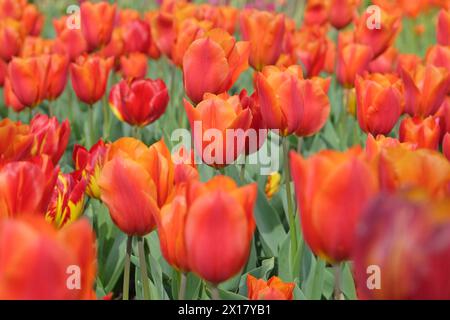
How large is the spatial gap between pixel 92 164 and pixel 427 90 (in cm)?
88

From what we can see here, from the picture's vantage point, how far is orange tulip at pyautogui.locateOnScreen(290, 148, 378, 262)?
74 cm

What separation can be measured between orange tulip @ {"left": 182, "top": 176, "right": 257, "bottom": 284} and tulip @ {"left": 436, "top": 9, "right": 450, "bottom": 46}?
Answer: 1.68 m

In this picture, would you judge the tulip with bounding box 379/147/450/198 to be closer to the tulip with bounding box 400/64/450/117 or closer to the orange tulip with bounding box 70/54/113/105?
the tulip with bounding box 400/64/450/117

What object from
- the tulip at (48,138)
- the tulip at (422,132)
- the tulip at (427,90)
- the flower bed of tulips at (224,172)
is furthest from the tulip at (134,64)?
the tulip at (422,132)

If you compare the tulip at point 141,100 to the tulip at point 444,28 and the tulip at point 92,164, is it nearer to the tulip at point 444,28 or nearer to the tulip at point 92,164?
the tulip at point 92,164

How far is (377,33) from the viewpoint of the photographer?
2.30 m

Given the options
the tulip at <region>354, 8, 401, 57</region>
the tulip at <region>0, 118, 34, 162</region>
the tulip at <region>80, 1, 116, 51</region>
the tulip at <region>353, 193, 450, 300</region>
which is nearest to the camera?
the tulip at <region>353, 193, 450, 300</region>

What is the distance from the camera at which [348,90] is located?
2373 millimetres

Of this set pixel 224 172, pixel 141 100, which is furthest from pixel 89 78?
pixel 224 172

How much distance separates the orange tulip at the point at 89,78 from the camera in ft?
6.98

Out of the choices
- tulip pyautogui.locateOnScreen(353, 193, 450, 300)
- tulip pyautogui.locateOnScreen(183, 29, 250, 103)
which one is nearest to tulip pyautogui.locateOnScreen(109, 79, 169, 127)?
tulip pyautogui.locateOnScreen(183, 29, 250, 103)
